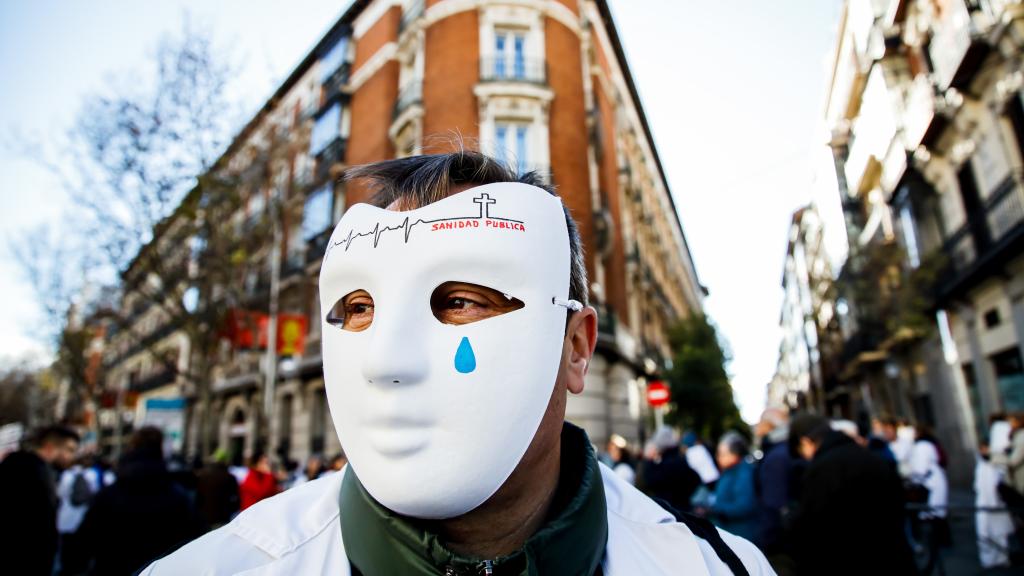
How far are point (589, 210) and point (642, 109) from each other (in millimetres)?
15435

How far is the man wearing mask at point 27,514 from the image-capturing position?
11.9 ft

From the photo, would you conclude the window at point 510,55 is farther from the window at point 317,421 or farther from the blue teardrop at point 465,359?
the blue teardrop at point 465,359

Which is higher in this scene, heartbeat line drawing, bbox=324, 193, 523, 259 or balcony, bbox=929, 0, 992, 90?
balcony, bbox=929, 0, 992, 90

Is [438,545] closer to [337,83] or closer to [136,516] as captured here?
[136,516]

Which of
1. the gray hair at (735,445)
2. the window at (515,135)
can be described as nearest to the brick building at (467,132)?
the window at (515,135)

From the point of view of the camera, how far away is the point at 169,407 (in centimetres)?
1602

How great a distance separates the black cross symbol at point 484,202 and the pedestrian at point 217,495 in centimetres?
552

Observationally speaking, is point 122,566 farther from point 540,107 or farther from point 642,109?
point 642,109

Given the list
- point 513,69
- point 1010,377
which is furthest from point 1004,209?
point 513,69

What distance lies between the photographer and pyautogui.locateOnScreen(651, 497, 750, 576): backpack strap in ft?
4.77

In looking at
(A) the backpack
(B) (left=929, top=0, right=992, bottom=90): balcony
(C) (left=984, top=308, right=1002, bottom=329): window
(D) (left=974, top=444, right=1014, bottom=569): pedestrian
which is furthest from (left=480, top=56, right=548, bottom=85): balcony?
(D) (left=974, top=444, right=1014, bottom=569): pedestrian

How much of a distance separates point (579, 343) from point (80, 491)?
24.2 ft

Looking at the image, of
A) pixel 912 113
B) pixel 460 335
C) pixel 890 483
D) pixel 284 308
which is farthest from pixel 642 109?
pixel 460 335

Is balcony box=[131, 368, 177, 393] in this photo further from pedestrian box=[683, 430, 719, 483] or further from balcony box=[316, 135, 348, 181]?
pedestrian box=[683, 430, 719, 483]
